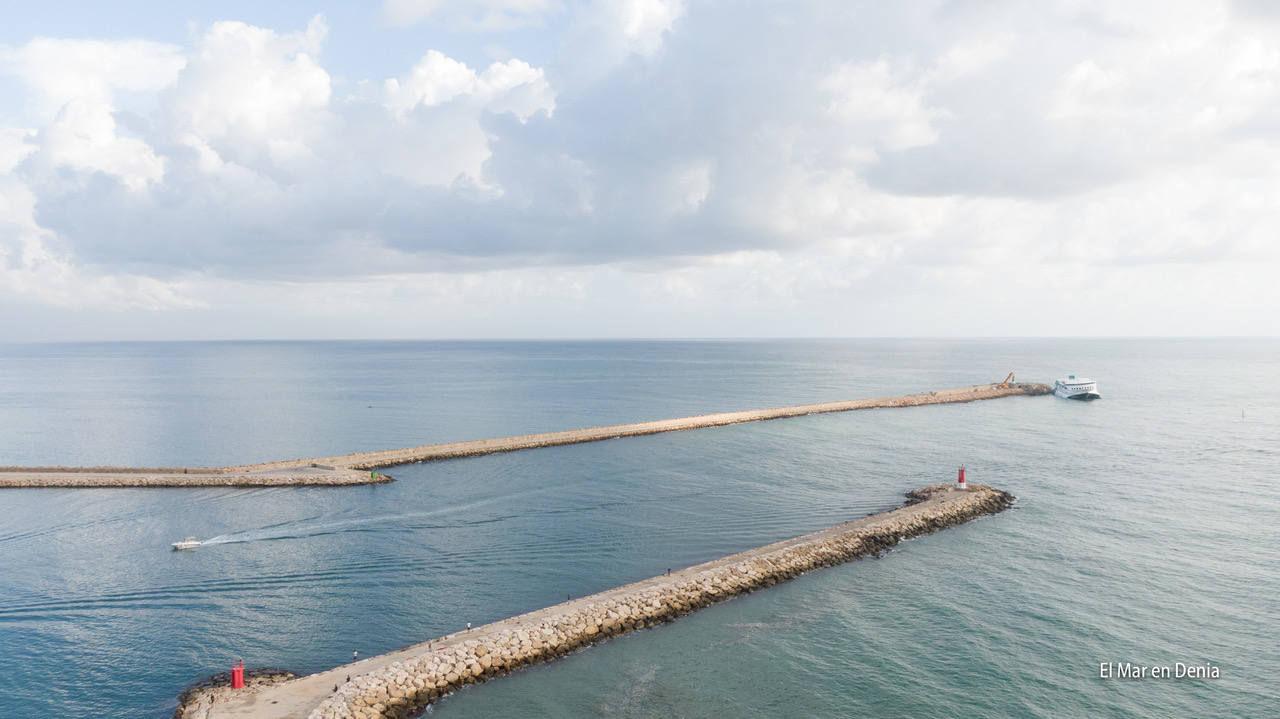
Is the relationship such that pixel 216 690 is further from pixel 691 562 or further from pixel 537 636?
pixel 691 562

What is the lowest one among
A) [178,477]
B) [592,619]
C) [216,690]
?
[216,690]

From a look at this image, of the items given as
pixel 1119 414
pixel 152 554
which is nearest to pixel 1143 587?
pixel 152 554

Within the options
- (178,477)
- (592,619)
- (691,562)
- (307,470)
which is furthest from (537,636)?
(178,477)

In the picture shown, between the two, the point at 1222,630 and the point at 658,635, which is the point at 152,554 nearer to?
the point at 658,635

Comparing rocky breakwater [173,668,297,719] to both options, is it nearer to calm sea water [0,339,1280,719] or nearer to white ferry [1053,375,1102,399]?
calm sea water [0,339,1280,719]

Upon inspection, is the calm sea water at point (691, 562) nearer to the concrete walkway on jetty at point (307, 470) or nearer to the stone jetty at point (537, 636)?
the stone jetty at point (537, 636)

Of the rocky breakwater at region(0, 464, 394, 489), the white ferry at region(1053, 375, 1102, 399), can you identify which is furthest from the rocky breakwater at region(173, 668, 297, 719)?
the white ferry at region(1053, 375, 1102, 399)

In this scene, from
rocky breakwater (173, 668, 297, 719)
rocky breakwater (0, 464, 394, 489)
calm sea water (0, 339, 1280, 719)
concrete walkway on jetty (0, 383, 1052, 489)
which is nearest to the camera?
rocky breakwater (173, 668, 297, 719)

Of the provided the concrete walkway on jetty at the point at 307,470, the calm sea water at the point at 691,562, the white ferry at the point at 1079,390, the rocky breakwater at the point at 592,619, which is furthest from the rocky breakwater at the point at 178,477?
the white ferry at the point at 1079,390
